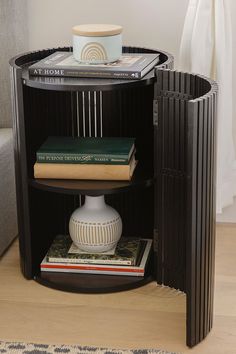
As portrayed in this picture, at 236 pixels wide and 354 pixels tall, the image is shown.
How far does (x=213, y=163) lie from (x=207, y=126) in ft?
0.39

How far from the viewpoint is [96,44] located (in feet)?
6.91

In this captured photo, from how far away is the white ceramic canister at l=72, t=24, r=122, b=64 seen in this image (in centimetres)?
210

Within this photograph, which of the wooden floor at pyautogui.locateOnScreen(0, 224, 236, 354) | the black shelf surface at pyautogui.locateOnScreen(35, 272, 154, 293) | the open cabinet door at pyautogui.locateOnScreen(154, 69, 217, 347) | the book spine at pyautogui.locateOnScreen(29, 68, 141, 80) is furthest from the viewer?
the black shelf surface at pyautogui.locateOnScreen(35, 272, 154, 293)

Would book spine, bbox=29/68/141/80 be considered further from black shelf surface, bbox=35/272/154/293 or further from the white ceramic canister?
black shelf surface, bbox=35/272/154/293

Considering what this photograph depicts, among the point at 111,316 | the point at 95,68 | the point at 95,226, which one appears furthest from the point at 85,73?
the point at 111,316

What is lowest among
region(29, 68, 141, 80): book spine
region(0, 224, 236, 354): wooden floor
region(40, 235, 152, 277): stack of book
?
region(0, 224, 236, 354): wooden floor

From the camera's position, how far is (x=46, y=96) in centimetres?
231

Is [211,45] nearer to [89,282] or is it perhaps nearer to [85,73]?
[85,73]

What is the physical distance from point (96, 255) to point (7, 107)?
0.59 metres

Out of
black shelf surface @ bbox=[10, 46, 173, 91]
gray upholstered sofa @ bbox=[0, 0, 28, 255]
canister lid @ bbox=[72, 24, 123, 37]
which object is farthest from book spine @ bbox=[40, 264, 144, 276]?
A: canister lid @ bbox=[72, 24, 123, 37]

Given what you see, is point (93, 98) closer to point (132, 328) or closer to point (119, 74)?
point (119, 74)

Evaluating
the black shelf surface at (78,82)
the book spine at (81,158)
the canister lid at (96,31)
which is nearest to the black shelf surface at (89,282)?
the book spine at (81,158)


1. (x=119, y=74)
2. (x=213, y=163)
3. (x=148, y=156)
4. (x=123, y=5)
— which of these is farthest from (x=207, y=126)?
(x=123, y=5)

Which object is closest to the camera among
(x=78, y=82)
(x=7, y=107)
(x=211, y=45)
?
(x=78, y=82)
